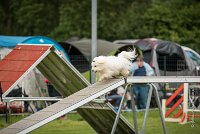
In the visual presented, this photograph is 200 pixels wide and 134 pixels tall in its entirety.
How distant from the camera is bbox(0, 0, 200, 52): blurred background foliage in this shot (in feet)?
103

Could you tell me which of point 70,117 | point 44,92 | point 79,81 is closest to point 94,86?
point 79,81

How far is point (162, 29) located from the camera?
31109 mm

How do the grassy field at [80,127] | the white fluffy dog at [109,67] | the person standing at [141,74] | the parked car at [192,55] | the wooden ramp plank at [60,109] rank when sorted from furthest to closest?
the parked car at [192,55]
the person standing at [141,74]
the grassy field at [80,127]
the white fluffy dog at [109,67]
the wooden ramp plank at [60,109]

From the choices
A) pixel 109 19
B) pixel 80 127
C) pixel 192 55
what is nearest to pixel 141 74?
pixel 80 127

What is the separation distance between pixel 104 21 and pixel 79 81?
25.2 m

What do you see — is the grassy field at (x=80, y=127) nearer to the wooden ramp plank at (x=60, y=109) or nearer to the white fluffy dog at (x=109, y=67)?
the white fluffy dog at (x=109, y=67)

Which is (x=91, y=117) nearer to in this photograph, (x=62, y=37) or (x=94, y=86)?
(x=94, y=86)

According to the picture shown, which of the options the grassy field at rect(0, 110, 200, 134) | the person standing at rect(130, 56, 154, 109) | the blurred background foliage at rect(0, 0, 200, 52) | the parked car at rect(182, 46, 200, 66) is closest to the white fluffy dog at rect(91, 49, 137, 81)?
the grassy field at rect(0, 110, 200, 134)

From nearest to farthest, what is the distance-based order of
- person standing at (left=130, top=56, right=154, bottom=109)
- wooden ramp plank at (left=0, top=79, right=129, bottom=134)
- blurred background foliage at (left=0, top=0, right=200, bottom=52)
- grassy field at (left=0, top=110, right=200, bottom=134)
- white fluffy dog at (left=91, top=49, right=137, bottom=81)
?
wooden ramp plank at (left=0, top=79, right=129, bottom=134) < white fluffy dog at (left=91, top=49, right=137, bottom=81) < grassy field at (left=0, top=110, right=200, bottom=134) < person standing at (left=130, top=56, right=154, bottom=109) < blurred background foliage at (left=0, top=0, right=200, bottom=52)

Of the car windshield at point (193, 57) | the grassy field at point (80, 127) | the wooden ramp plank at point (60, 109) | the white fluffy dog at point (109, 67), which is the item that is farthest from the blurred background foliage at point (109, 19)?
the wooden ramp plank at point (60, 109)

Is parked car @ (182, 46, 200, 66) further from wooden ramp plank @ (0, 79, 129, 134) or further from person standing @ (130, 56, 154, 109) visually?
wooden ramp plank @ (0, 79, 129, 134)

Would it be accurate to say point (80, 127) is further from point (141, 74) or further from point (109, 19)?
point (109, 19)

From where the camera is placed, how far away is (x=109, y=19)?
1432 inches

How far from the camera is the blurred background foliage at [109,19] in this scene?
3148 centimetres
